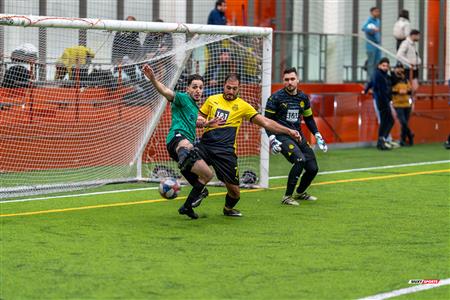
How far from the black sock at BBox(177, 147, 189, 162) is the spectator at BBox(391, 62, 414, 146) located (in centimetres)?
1224

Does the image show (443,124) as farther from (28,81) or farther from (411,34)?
(28,81)

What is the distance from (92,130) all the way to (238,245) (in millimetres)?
6244

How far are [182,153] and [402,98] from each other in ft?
40.9

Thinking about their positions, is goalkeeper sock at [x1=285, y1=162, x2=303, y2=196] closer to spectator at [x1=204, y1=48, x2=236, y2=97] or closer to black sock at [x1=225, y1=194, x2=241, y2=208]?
black sock at [x1=225, y1=194, x2=241, y2=208]

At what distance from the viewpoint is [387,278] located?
8.30 metres

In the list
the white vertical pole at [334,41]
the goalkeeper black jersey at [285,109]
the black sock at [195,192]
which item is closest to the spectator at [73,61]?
the goalkeeper black jersey at [285,109]

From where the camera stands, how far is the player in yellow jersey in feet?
38.2

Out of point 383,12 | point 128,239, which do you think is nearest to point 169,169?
point 128,239

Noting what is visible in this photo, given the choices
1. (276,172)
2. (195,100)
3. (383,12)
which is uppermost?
(383,12)

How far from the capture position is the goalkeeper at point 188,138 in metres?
11.1

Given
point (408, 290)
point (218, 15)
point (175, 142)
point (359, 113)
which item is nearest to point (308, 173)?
point (175, 142)

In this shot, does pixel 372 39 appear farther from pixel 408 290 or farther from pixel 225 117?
pixel 408 290

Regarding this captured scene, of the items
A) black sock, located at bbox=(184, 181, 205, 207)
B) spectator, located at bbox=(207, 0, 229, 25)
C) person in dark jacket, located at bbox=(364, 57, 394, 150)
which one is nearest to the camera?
black sock, located at bbox=(184, 181, 205, 207)

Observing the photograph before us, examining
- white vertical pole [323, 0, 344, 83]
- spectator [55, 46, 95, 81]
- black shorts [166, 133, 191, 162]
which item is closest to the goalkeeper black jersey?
black shorts [166, 133, 191, 162]
